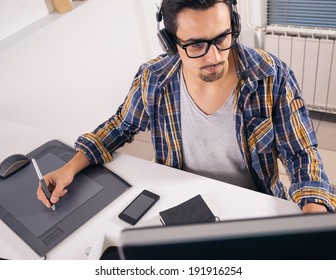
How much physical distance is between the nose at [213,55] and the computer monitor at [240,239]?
73cm

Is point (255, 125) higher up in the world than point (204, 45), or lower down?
lower down

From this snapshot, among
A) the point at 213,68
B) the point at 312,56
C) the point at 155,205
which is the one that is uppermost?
the point at 213,68

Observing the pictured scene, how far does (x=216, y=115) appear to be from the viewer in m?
1.17

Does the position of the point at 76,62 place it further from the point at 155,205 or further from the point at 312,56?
the point at 312,56

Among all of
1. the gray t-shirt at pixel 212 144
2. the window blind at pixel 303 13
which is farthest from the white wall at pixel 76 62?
the gray t-shirt at pixel 212 144

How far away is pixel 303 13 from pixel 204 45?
1.38 m

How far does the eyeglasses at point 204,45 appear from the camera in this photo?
102 centimetres

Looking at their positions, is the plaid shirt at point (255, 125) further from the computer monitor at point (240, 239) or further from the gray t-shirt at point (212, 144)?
the computer monitor at point (240, 239)

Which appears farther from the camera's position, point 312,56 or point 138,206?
point 312,56

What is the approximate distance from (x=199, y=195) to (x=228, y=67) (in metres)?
0.42

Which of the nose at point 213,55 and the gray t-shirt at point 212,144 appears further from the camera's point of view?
the gray t-shirt at point 212,144

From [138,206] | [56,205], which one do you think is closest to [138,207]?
[138,206]

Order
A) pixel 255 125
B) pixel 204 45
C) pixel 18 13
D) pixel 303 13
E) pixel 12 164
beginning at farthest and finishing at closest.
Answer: pixel 303 13 → pixel 18 13 → pixel 12 164 → pixel 255 125 → pixel 204 45

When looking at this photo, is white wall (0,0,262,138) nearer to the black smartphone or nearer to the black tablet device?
the black tablet device
